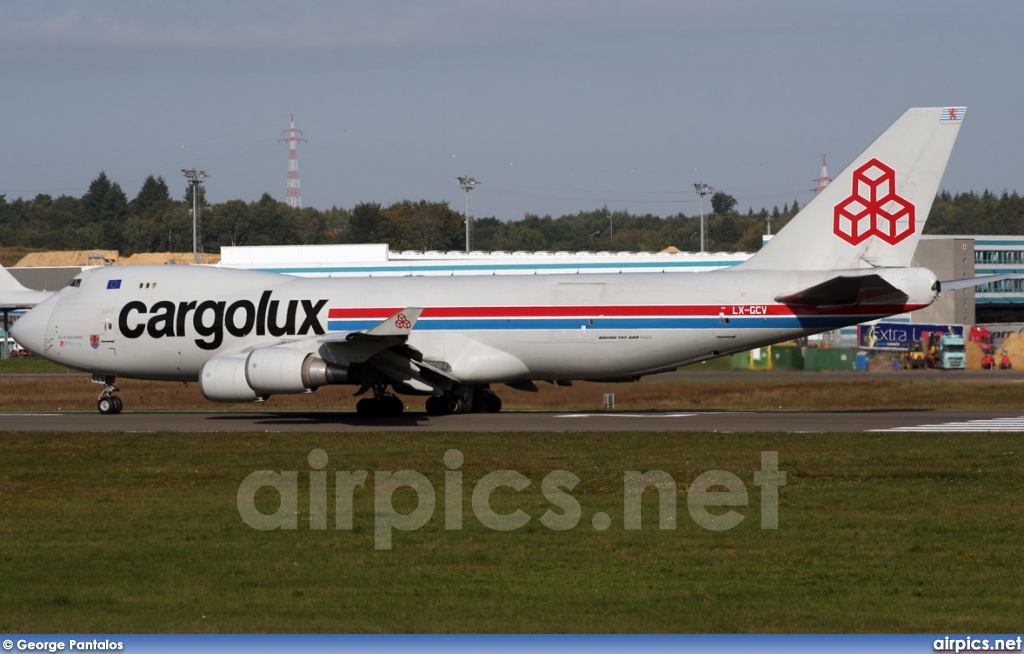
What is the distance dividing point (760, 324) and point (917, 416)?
15.4ft

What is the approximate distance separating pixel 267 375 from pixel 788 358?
41248 millimetres

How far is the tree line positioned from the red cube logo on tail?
11323 cm

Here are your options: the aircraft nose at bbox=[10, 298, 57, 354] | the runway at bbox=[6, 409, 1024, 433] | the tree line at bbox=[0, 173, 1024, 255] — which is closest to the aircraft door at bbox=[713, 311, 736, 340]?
the runway at bbox=[6, 409, 1024, 433]

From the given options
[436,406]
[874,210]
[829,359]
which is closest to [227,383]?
[436,406]

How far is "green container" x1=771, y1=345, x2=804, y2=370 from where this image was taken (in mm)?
66000

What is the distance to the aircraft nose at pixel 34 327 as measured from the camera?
37.3 m

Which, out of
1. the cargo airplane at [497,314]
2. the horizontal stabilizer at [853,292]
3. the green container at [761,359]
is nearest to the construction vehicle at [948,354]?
the green container at [761,359]

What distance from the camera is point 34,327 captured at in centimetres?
3741

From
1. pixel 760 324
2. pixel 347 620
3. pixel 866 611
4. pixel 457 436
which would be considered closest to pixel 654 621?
pixel 866 611

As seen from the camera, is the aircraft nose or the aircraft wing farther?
the aircraft wing

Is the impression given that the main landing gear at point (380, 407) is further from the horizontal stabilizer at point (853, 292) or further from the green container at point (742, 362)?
the green container at point (742, 362)

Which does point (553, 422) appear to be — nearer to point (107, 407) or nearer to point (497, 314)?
point (497, 314)

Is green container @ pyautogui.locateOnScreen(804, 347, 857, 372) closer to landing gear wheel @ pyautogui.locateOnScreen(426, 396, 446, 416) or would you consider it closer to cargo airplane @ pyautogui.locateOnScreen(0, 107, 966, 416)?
cargo airplane @ pyautogui.locateOnScreen(0, 107, 966, 416)

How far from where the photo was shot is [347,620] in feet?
34.9
